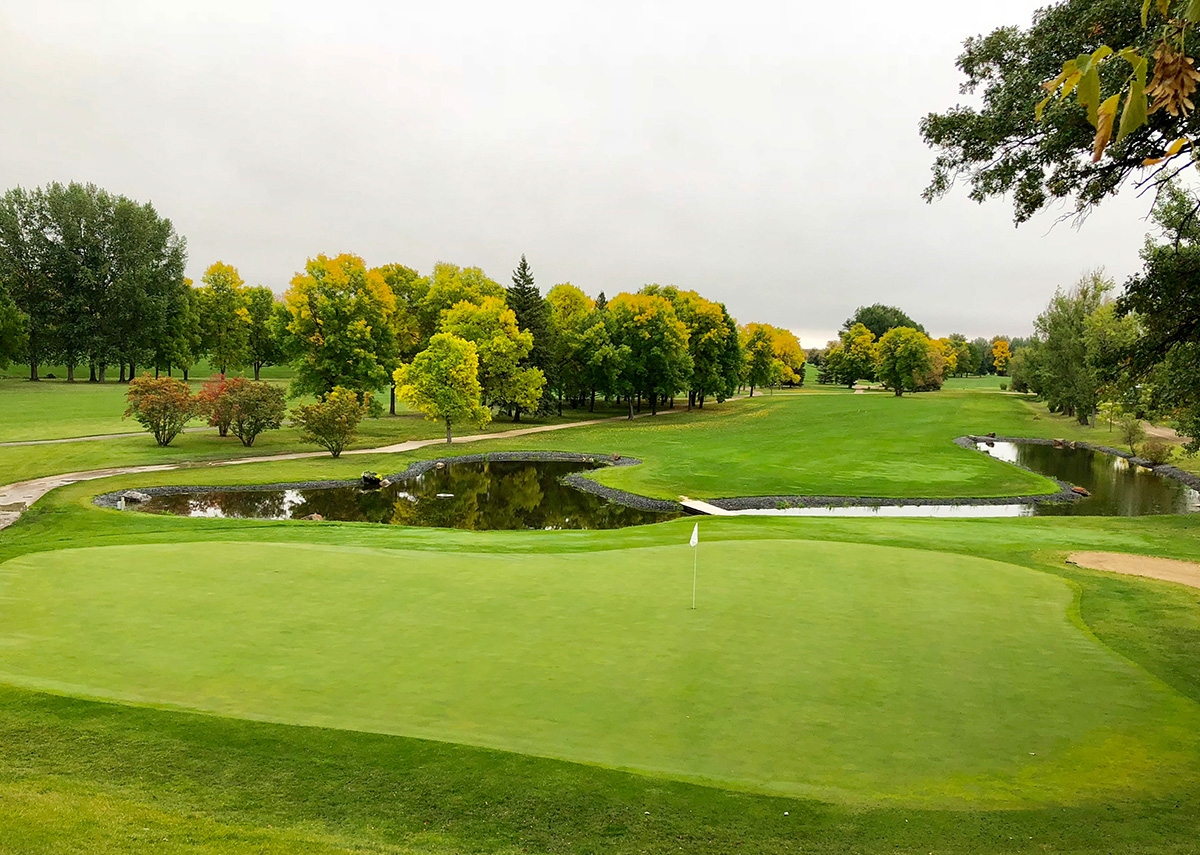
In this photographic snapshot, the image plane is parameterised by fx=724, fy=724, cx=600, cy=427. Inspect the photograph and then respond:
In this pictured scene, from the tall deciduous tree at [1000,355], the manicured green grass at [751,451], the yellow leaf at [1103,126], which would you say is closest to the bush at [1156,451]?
the manicured green grass at [751,451]

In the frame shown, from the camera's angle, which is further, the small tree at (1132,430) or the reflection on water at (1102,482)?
the small tree at (1132,430)

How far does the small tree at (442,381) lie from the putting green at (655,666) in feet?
112

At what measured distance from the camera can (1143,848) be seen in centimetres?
588

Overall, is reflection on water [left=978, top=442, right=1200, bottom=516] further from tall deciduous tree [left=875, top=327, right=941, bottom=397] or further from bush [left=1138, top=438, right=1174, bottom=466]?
tall deciduous tree [left=875, top=327, right=941, bottom=397]

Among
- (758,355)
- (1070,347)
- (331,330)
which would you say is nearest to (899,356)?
(758,355)

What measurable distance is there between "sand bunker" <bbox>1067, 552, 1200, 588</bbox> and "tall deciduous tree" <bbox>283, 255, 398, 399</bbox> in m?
44.1

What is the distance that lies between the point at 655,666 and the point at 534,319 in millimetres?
Answer: 58326

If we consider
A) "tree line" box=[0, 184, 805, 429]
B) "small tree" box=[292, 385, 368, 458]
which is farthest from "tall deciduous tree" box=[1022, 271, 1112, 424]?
"small tree" box=[292, 385, 368, 458]

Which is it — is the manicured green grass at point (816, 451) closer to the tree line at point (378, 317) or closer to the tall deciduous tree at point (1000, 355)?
the tree line at point (378, 317)

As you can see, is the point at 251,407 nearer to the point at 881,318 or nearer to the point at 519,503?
the point at 519,503

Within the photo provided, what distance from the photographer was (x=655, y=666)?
28.5 feet

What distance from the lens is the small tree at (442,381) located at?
47.1 metres

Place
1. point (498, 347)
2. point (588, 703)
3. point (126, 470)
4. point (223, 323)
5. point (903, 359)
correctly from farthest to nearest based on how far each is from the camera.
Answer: point (903, 359) → point (223, 323) → point (498, 347) → point (126, 470) → point (588, 703)

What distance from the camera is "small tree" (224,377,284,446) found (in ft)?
137
